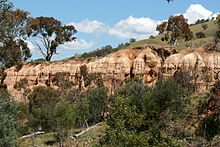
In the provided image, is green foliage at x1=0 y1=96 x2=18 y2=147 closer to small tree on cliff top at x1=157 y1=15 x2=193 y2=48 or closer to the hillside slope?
the hillside slope

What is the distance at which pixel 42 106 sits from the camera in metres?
36.2

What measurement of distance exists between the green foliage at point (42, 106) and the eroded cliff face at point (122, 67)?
9.38m

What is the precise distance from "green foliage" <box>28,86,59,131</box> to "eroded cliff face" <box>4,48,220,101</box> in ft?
30.8

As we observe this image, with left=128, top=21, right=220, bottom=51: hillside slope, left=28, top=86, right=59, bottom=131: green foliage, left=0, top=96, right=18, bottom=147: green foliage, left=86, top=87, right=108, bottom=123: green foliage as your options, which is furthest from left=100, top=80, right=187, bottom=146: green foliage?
left=128, top=21, right=220, bottom=51: hillside slope

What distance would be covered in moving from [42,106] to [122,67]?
17528mm

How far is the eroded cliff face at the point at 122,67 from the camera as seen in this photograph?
3591cm

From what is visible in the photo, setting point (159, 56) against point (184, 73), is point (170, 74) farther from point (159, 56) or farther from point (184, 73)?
point (159, 56)

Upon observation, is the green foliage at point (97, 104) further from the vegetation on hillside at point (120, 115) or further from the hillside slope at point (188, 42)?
the hillside slope at point (188, 42)

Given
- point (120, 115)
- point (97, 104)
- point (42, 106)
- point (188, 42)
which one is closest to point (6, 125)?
point (120, 115)

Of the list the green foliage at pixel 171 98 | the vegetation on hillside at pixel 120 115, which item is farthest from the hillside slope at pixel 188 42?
the green foliage at pixel 171 98

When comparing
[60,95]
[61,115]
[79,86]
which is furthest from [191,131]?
[79,86]

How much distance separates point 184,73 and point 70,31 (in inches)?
1409

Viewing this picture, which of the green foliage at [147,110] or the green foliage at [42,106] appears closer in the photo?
the green foliage at [147,110]

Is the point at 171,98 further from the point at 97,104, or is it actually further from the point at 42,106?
the point at 42,106
